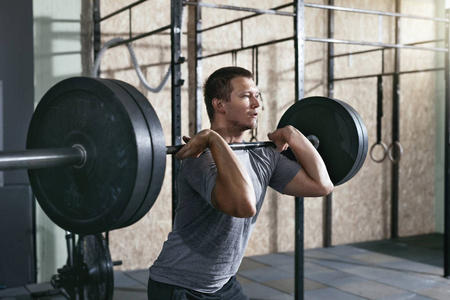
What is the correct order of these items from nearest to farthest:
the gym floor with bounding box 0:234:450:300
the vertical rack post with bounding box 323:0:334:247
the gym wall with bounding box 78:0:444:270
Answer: the gym floor with bounding box 0:234:450:300, the gym wall with bounding box 78:0:444:270, the vertical rack post with bounding box 323:0:334:247

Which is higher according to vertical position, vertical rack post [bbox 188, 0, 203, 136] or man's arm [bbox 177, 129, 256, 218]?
vertical rack post [bbox 188, 0, 203, 136]

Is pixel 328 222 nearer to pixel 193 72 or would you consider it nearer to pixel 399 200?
pixel 399 200

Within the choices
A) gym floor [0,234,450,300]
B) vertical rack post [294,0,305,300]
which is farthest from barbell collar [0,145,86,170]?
gym floor [0,234,450,300]

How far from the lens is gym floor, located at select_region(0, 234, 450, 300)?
359 centimetres

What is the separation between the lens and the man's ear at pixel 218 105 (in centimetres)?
191

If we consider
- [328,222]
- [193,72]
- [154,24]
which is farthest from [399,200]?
[154,24]

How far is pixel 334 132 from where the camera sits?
2.13 meters

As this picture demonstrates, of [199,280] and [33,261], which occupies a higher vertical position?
[199,280]

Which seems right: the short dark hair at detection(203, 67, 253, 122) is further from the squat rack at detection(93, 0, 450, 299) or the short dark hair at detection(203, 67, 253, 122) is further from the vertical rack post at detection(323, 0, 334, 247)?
the vertical rack post at detection(323, 0, 334, 247)

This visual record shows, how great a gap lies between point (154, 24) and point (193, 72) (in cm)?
50

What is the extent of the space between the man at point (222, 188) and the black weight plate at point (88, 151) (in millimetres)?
329

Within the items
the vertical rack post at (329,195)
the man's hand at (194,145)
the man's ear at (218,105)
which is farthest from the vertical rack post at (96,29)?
the man's hand at (194,145)

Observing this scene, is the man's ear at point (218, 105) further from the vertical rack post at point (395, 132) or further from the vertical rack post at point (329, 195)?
the vertical rack post at point (395, 132)

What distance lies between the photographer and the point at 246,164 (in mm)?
1827
